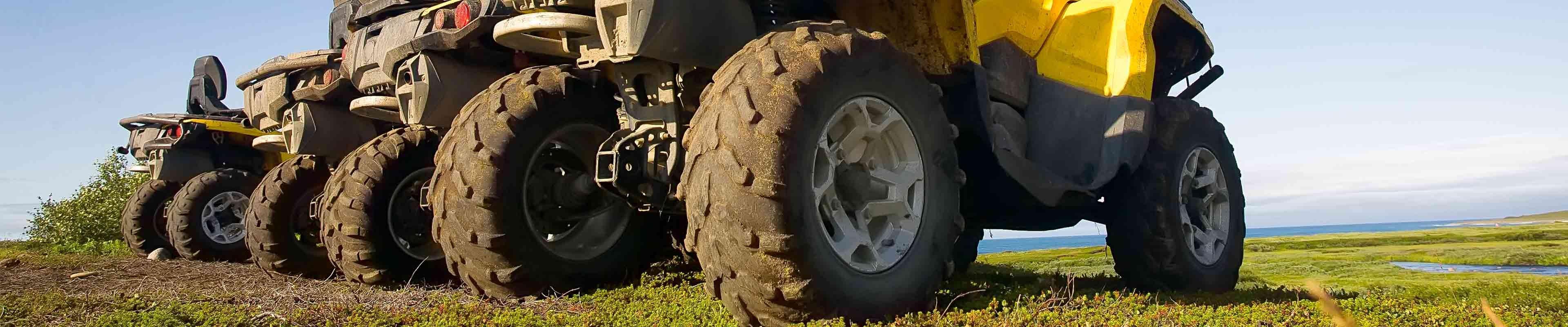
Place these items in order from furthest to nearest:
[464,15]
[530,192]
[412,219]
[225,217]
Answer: [225,217] → [412,219] → [464,15] → [530,192]

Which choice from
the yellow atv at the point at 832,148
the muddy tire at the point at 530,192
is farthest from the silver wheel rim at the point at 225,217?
the yellow atv at the point at 832,148

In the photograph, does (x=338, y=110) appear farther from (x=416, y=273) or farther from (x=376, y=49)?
(x=416, y=273)

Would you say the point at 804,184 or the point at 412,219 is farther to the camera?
the point at 412,219

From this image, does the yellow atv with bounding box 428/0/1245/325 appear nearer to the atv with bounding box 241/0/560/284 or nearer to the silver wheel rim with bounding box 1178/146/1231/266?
the silver wheel rim with bounding box 1178/146/1231/266

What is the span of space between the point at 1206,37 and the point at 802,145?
16.2ft

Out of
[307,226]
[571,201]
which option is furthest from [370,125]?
[571,201]

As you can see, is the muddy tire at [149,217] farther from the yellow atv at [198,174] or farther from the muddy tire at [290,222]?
the muddy tire at [290,222]

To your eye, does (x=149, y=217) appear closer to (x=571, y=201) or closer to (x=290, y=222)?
(x=290, y=222)

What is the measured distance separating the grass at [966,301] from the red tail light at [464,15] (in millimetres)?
1485

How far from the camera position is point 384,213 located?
22.5ft

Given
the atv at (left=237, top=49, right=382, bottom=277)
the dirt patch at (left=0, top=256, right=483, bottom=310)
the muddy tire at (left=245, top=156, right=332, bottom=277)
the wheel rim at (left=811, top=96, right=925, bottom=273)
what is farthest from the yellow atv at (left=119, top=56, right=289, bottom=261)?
the wheel rim at (left=811, top=96, right=925, bottom=273)

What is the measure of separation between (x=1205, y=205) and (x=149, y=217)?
11660 millimetres

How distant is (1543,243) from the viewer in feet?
28.7

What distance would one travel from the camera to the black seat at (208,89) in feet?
45.1
